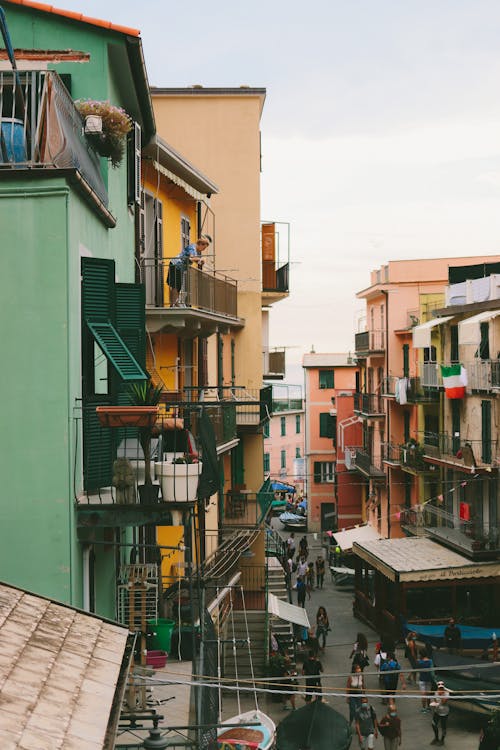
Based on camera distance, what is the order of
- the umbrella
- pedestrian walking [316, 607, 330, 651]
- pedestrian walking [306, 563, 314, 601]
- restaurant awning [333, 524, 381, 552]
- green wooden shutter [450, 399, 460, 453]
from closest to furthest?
1. the umbrella
2. pedestrian walking [316, 607, 330, 651]
3. green wooden shutter [450, 399, 460, 453]
4. pedestrian walking [306, 563, 314, 601]
5. restaurant awning [333, 524, 381, 552]

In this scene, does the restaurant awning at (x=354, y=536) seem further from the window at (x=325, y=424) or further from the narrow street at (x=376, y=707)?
the window at (x=325, y=424)

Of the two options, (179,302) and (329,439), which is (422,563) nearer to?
(179,302)

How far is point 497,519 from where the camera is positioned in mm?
37500

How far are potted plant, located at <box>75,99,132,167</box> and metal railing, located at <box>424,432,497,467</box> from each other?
26.4 meters

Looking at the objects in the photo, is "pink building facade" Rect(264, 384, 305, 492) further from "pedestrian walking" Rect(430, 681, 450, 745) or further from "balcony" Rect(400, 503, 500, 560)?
"pedestrian walking" Rect(430, 681, 450, 745)

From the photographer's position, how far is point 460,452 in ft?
130

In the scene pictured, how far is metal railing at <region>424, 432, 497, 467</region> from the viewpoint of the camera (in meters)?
37.7

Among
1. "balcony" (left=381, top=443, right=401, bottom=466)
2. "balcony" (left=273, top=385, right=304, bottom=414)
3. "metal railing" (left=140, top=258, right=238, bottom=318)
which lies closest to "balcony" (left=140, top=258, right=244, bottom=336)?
"metal railing" (left=140, top=258, right=238, bottom=318)

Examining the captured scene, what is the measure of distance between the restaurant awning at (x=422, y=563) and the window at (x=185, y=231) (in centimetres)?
1377

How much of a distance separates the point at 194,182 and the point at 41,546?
15410mm

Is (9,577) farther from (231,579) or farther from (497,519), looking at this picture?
(497,519)

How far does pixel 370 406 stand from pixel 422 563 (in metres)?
22.9

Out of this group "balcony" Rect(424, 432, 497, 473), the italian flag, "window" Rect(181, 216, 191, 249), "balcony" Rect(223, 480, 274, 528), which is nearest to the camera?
"window" Rect(181, 216, 191, 249)

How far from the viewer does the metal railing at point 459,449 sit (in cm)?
3766
